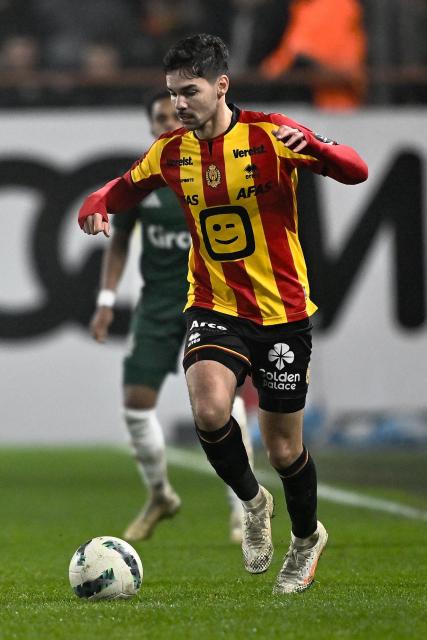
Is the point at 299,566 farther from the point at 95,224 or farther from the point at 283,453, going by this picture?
the point at 95,224

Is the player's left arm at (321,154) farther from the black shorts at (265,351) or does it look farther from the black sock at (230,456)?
the black sock at (230,456)

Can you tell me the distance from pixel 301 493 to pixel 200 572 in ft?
2.75

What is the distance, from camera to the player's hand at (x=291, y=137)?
520 centimetres

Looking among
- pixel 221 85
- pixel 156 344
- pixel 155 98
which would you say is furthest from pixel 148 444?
pixel 221 85

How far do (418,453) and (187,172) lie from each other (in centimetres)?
940

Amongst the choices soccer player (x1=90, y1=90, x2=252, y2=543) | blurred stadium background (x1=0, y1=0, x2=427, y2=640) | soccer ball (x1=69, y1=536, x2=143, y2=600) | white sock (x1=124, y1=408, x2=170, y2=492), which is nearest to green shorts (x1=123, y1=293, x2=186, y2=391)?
Answer: soccer player (x1=90, y1=90, x2=252, y2=543)

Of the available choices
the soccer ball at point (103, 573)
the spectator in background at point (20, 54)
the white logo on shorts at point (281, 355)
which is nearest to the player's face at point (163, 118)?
the white logo on shorts at point (281, 355)

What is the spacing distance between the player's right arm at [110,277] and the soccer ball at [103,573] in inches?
113

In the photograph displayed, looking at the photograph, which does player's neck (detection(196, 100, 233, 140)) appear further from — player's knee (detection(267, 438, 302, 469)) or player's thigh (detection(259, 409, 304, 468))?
player's knee (detection(267, 438, 302, 469))

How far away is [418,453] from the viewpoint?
14.6m

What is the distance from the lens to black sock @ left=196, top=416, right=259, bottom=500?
5449 millimetres

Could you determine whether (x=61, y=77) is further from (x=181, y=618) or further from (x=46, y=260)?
(x=181, y=618)

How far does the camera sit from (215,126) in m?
5.65

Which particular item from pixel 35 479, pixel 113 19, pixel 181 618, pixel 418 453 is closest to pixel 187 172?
pixel 181 618
